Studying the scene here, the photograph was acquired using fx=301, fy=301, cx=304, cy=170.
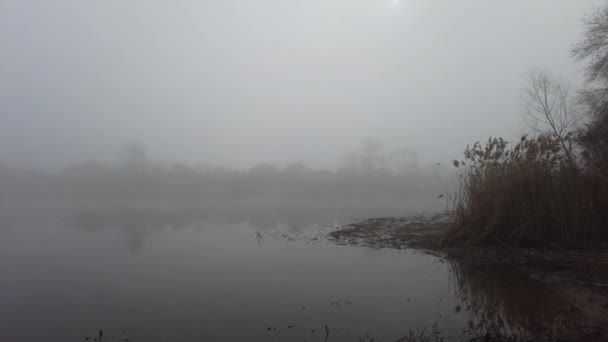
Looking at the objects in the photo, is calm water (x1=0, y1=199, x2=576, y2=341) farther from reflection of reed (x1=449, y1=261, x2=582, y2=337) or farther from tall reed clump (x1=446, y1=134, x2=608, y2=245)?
tall reed clump (x1=446, y1=134, x2=608, y2=245)

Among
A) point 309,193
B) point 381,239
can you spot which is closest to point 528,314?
point 381,239

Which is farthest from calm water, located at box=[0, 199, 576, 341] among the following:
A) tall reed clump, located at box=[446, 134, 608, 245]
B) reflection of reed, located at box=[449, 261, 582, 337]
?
tall reed clump, located at box=[446, 134, 608, 245]

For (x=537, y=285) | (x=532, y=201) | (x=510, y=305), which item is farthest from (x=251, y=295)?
(x=532, y=201)

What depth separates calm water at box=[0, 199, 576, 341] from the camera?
3445mm

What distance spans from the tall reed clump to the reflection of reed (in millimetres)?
1886

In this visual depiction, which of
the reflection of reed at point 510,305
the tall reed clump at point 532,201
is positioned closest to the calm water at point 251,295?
the reflection of reed at point 510,305

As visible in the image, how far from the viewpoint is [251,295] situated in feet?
15.2

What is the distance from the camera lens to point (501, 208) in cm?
670

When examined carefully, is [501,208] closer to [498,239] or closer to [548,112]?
[498,239]

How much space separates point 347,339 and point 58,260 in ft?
23.4

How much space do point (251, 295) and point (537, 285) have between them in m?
4.20

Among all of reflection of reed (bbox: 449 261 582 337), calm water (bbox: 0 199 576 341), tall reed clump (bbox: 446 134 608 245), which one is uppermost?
tall reed clump (bbox: 446 134 608 245)

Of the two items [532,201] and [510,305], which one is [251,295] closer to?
[510,305]

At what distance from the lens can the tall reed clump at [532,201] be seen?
20.5 feet
